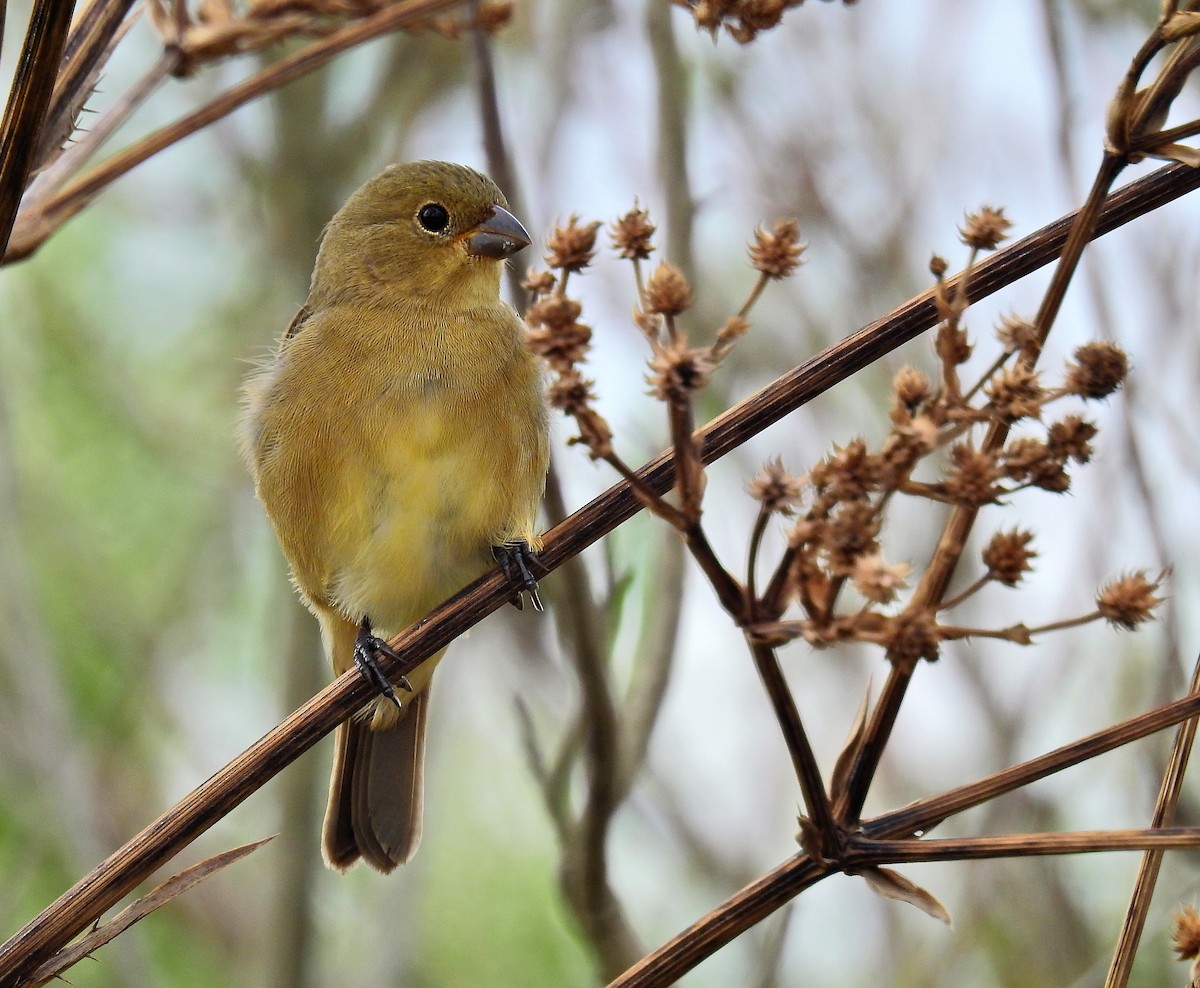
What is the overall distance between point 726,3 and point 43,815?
4.28 m

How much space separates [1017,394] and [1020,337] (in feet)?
0.31

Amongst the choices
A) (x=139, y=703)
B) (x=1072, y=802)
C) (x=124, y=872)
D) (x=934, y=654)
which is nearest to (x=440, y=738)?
(x=139, y=703)

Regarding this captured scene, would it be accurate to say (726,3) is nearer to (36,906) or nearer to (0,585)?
(0,585)

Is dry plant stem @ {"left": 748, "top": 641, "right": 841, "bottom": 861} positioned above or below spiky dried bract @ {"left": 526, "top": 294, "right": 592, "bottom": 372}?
below

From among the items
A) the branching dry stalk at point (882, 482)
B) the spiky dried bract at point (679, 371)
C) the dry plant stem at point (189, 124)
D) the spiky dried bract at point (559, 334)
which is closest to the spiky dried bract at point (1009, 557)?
the branching dry stalk at point (882, 482)

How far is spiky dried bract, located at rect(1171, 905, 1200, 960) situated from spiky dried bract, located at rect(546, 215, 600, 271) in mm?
1041

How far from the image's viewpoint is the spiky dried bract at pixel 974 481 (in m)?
1.57

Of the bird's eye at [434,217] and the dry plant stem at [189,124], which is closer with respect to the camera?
the dry plant stem at [189,124]

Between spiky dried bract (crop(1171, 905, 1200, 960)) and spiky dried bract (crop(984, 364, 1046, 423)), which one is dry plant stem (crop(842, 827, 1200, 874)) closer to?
spiky dried bract (crop(1171, 905, 1200, 960))

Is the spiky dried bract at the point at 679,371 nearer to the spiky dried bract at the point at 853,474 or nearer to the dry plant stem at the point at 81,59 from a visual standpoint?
the spiky dried bract at the point at 853,474

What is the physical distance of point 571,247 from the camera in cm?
181

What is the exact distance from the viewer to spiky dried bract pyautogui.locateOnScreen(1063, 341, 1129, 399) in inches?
65.7

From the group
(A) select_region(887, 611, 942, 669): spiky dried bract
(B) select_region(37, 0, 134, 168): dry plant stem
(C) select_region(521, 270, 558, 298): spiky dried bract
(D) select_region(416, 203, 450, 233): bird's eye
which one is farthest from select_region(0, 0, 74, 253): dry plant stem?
(D) select_region(416, 203, 450, 233): bird's eye

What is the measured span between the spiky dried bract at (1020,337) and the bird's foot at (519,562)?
1219 millimetres
